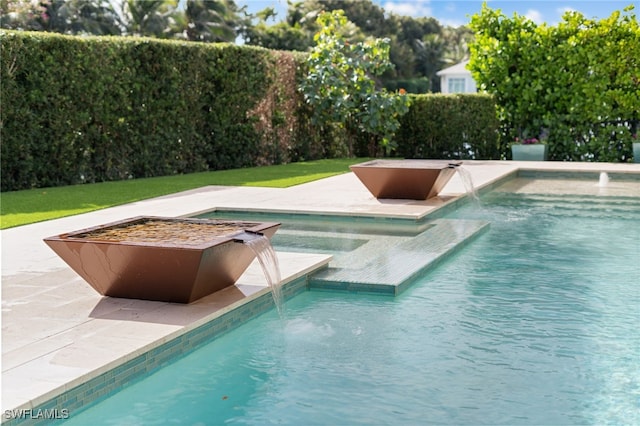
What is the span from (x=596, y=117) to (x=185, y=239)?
16278 millimetres

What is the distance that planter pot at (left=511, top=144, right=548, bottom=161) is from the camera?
2005 centimetres

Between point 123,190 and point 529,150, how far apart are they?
11240 mm

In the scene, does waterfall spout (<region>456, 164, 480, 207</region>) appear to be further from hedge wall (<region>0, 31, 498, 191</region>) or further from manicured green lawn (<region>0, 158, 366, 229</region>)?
hedge wall (<region>0, 31, 498, 191</region>)

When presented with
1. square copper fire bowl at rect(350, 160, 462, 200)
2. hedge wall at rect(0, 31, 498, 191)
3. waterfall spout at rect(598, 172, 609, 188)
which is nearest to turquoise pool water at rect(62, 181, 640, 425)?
square copper fire bowl at rect(350, 160, 462, 200)

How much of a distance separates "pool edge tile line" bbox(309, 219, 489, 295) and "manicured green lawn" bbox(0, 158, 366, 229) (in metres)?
4.11

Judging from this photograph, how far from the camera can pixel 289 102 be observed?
63.6ft

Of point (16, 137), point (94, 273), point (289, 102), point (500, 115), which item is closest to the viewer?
point (94, 273)

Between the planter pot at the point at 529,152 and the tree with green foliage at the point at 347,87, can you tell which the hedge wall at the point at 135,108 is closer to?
the tree with green foliage at the point at 347,87

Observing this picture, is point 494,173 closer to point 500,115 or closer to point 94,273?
point 500,115

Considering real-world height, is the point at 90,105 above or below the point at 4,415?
above

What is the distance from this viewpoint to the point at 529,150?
66.1ft

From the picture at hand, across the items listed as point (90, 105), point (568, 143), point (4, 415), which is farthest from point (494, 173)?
point (4, 415)

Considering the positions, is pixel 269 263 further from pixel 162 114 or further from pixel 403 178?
pixel 162 114

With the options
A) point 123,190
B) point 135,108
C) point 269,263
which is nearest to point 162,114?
point 135,108
